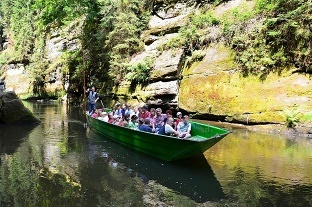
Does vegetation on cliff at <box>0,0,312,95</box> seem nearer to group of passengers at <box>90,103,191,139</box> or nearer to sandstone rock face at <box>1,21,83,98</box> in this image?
sandstone rock face at <box>1,21,83,98</box>

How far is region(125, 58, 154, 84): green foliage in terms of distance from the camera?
2167 cm

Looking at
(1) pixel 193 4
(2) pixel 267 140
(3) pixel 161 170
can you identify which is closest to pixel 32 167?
(3) pixel 161 170

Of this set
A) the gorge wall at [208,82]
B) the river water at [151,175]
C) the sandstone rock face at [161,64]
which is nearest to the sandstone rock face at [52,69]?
the gorge wall at [208,82]

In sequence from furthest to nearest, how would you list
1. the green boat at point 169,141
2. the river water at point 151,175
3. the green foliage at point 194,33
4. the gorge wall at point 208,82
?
the green foliage at point 194,33 < the gorge wall at point 208,82 < the green boat at point 169,141 < the river water at point 151,175

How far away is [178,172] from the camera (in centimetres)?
945

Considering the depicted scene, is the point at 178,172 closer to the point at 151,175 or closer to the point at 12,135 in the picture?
the point at 151,175

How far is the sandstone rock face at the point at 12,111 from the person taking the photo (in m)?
18.3

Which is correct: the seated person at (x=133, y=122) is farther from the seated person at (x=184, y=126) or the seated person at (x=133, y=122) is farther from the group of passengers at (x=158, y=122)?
the seated person at (x=184, y=126)

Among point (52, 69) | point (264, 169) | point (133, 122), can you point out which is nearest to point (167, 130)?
point (133, 122)

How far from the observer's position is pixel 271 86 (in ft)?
51.7

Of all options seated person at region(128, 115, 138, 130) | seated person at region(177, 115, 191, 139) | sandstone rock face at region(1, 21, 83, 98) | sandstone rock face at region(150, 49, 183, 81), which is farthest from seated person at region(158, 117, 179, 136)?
sandstone rock face at region(1, 21, 83, 98)

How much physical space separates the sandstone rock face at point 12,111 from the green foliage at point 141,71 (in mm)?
6707

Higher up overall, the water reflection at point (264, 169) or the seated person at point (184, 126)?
the seated person at point (184, 126)

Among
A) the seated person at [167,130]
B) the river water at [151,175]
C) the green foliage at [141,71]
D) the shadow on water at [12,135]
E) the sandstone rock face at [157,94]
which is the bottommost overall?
the river water at [151,175]
